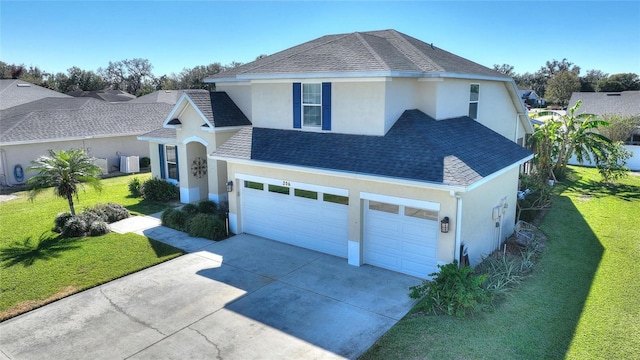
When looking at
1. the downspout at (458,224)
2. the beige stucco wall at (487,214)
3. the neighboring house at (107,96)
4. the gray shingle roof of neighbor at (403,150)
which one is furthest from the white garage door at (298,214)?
the neighboring house at (107,96)

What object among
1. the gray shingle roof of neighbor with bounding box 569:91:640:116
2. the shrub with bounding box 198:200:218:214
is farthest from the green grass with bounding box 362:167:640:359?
the gray shingle roof of neighbor with bounding box 569:91:640:116

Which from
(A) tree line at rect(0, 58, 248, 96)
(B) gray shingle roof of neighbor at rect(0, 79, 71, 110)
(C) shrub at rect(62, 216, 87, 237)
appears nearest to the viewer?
(C) shrub at rect(62, 216, 87, 237)

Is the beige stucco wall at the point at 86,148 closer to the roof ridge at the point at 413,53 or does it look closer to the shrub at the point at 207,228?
the shrub at the point at 207,228

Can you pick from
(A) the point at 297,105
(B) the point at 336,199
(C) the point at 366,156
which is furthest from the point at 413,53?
(B) the point at 336,199

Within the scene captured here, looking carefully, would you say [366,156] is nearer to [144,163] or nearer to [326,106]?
[326,106]

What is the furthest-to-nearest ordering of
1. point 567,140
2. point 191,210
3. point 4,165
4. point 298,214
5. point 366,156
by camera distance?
point 567,140, point 4,165, point 191,210, point 298,214, point 366,156

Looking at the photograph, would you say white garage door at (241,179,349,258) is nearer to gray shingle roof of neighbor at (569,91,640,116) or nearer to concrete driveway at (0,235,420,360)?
concrete driveway at (0,235,420,360)

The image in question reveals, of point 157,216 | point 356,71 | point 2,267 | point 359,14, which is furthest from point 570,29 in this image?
point 2,267

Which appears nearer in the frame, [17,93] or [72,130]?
[72,130]
